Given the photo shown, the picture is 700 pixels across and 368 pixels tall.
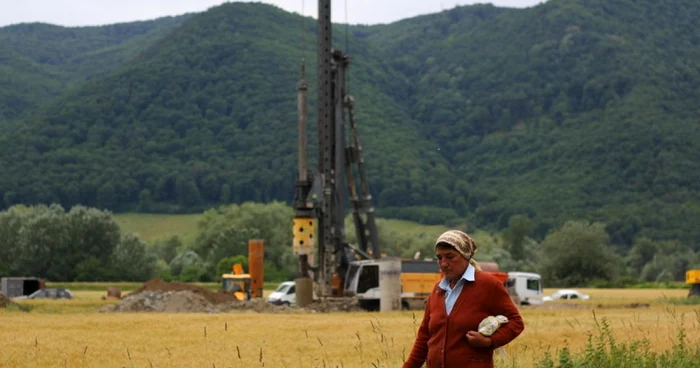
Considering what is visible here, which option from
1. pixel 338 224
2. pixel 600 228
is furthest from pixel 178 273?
pixel 338 224

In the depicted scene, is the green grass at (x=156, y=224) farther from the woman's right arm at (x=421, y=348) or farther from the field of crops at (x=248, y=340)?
the woman's right arm at (x=421, y=348)

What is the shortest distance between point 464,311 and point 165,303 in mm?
36704

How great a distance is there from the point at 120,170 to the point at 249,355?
179 m

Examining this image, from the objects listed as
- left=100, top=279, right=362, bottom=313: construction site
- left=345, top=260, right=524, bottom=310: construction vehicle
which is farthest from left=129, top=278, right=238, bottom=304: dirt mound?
left=345, top=260, right=524, bottom=310: construction vehicle

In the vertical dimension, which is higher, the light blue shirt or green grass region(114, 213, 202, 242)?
the light blue shirt

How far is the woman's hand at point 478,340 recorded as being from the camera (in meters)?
9.59

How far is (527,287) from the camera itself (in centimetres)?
6253

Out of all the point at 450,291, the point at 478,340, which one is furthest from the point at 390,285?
the point at 478,340

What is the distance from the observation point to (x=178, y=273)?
361 ft

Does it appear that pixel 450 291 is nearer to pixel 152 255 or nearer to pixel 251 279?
pixel 251 279

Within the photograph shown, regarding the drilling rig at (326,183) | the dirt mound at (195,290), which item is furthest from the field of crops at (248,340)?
the drilling rig at (326,183)

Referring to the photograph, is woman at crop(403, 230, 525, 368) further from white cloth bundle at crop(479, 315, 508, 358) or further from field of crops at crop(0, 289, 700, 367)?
field of crops at crop(0, 289, 700, 367)

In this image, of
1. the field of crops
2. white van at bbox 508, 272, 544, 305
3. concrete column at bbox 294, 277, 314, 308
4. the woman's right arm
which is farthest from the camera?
white van at bbox 508, 272, 544, 305

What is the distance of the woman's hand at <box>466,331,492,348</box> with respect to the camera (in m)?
9.59
